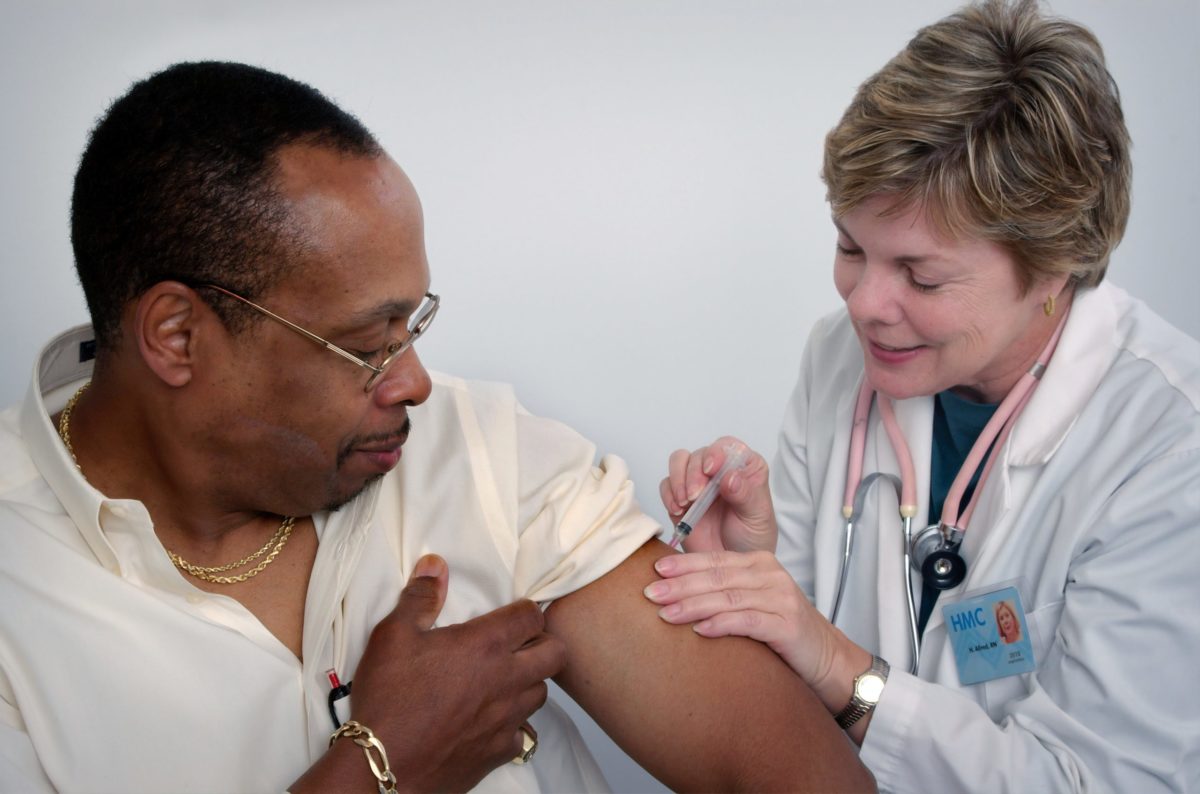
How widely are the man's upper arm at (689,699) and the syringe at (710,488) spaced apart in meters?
0.23

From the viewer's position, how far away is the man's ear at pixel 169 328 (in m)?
1.45

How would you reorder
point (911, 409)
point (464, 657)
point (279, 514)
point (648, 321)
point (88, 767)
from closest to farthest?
1. point (88, 767)
2. point (464, 657)
3. point (279, 514)
4. point (911, 409)
5. point (648, 321)

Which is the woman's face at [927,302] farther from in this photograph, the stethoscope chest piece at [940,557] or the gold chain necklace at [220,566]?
the gold chain necklace at [220,566]

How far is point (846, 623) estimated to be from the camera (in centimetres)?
215

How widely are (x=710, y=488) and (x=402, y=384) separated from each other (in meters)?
0.61

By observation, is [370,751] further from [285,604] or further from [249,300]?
[249,300]

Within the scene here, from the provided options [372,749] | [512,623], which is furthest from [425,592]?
[372,749]

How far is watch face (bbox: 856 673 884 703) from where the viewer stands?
1.78 metres

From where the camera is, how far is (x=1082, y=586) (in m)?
1.74

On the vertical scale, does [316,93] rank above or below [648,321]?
above

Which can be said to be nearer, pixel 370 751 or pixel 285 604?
pixel 370 751

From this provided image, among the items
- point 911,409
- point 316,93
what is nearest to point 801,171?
point 911,409

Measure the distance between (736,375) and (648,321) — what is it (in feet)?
0.79

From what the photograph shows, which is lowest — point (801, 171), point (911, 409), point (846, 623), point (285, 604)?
point (846, 623)
